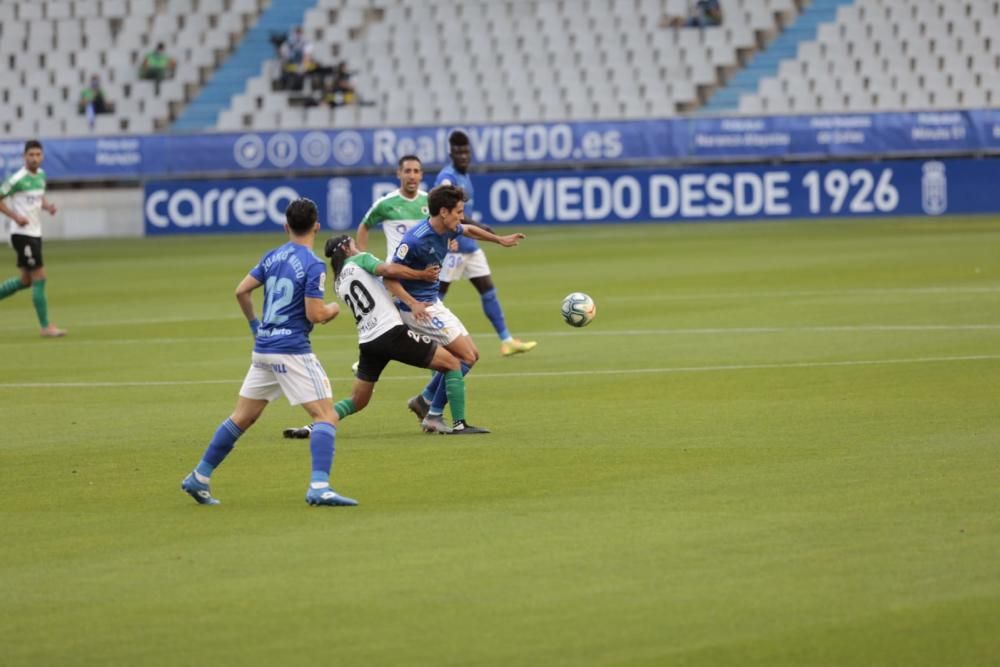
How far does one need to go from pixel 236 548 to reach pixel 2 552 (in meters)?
1.15

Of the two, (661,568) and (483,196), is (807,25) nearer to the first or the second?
(483,196)

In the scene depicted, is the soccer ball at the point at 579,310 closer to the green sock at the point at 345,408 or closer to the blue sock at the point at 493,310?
the green sock at the point at 345,408

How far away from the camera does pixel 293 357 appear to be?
32.1 ft

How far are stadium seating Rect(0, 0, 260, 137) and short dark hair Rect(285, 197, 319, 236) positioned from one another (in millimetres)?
38701

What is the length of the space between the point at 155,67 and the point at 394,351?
1482 inches

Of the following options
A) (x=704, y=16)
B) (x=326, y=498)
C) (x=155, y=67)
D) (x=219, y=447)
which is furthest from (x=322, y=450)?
(x=155, y=67)

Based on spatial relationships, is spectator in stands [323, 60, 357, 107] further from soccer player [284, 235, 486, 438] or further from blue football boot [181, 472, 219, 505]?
blue football boot [181, 472, 219, 505]

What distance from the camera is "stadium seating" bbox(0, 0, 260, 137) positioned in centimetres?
4806

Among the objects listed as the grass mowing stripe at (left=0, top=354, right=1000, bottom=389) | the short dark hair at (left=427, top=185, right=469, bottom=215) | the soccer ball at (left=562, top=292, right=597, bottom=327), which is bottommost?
the grass mowing stripe at (left=0, top=354, right=1000, bottom=389)

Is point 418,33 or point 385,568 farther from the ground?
point 418,33

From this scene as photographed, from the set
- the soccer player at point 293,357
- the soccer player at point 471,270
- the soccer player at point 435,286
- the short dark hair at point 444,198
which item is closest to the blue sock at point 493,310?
the soccer player at point 471,270

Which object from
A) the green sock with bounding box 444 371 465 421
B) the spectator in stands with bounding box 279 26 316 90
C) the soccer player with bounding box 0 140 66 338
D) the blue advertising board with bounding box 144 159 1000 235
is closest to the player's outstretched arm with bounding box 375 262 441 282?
the green sock with bounding box 444 371 465 421

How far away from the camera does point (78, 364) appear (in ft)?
60.0

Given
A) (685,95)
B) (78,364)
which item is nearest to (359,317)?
(78,364)
